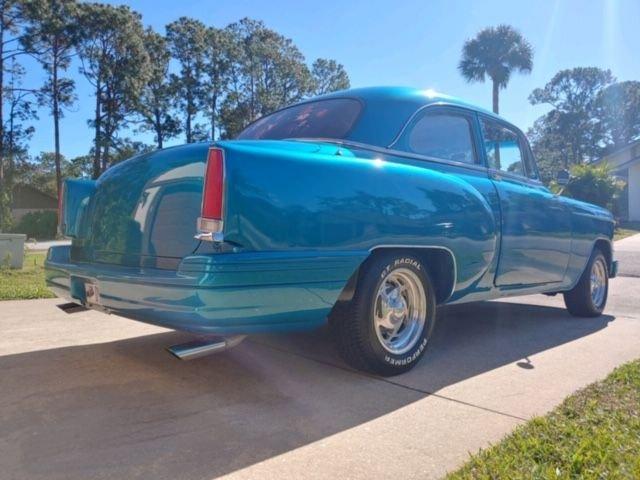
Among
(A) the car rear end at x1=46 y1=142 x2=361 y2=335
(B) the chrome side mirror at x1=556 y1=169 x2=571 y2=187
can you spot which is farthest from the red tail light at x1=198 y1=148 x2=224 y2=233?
(B) the chrome side mirror at x1=556 y1=169 x2=571 y2=187

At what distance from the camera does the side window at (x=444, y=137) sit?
3.89 metres

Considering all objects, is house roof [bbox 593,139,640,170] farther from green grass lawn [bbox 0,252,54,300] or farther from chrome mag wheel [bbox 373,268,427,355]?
chrome mag wheel [bbox 373,268,427,355]

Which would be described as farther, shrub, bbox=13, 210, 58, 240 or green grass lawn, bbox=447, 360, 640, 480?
shrub, bbox=13, 210, 58, 240

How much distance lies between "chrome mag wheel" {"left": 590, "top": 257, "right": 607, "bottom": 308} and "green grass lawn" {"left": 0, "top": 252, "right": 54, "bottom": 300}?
6.26 meters

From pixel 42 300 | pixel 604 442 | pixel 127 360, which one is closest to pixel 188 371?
pixel 127 360

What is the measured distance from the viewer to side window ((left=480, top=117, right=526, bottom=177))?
462 cm

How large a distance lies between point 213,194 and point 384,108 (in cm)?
156

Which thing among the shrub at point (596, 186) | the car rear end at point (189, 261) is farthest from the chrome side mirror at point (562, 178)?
the shrub at point (596, 186)

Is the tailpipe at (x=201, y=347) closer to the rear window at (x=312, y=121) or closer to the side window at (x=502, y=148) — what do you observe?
the rear window at (x=312, y=121)

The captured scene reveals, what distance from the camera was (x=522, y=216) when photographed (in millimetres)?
4430

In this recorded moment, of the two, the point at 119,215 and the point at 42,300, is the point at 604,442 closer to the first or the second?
the point at 119,215

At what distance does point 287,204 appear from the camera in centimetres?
280

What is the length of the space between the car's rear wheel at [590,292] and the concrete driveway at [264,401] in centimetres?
73

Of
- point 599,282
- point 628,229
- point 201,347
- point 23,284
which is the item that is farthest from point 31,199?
point 201,347
